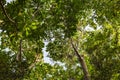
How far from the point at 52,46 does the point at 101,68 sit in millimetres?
4912

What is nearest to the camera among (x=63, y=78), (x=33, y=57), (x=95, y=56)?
(x=33, y=57)

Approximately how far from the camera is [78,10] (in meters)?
16.6

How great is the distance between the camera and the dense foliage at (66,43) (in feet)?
52.7

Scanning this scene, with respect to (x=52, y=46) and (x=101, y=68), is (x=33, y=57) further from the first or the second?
(x=101, y=68)

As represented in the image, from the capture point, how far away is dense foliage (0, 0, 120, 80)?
16.1m

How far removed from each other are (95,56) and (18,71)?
335 inches

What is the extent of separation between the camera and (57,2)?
17.0m

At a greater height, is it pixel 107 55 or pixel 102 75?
pixel 107 55

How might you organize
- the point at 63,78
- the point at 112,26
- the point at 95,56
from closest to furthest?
the point at 112,26 < the point at 95,56 < the point at 63,78

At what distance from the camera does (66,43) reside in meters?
21.5

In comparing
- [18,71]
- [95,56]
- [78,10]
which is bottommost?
[95,56]

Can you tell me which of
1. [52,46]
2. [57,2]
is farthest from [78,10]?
[52,46]

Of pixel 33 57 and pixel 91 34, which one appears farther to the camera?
pixel 91 34

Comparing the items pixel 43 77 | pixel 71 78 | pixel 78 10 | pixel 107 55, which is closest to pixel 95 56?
pixel 107 55
